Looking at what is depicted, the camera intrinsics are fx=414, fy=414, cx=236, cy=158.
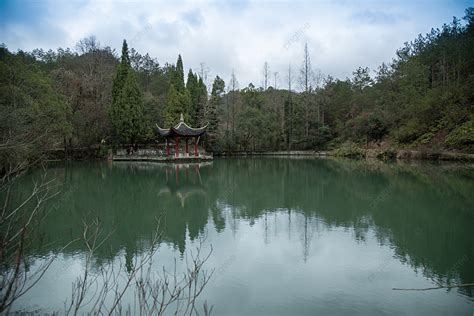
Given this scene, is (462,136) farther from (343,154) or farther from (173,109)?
(173,109)

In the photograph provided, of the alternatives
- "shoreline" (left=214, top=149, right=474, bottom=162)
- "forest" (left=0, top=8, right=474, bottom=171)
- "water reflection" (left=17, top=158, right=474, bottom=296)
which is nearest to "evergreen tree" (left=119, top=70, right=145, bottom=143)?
"forest" (left=0, top=8, right=474, bottom=171)

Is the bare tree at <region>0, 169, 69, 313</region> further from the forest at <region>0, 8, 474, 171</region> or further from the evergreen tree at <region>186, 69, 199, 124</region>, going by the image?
the evergreen tree at <region>186, 69, 199, 124</region>

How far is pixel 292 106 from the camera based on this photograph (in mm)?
33125

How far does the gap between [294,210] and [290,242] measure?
2.99 m

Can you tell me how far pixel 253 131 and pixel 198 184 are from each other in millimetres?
16668

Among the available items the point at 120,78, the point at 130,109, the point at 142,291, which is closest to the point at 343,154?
the point at 130,109

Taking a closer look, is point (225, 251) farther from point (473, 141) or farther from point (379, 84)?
point (379, 84)

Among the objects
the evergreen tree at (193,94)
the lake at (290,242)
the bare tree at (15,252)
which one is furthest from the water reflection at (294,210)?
the evergreen tree at (193,94)

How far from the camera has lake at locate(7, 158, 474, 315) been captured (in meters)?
4.50

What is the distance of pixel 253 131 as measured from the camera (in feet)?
102

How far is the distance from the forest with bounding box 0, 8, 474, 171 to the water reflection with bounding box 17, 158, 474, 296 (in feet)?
28.9

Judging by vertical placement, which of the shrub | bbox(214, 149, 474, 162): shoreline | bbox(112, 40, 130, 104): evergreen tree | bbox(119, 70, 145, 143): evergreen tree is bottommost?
bbox(214, 149, 474, 162): shoreline

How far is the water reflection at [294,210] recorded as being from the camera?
6.49 m

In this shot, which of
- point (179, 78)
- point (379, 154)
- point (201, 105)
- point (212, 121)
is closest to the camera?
point (379, 154)
